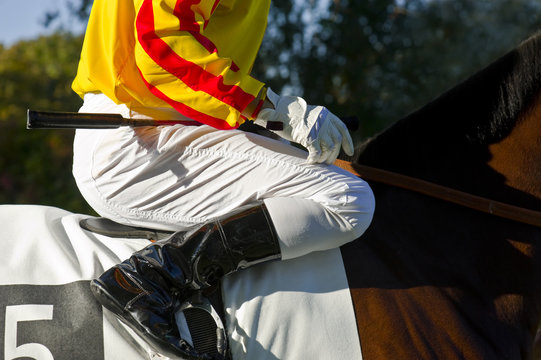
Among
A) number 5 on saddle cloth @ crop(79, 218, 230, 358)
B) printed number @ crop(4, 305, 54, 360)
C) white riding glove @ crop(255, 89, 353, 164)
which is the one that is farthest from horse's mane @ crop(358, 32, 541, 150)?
printed number @ crop(4, 305, 54, 360)

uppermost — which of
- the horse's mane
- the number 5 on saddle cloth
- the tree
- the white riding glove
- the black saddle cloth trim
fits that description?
the tree

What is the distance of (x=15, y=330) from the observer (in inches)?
78.1

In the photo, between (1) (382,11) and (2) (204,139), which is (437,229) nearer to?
(2) (204,139)

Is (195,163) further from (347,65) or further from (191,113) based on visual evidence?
(347,65)

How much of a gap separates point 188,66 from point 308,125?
1.43 ft

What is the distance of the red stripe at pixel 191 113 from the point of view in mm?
1977

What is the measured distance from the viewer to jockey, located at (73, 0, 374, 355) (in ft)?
6.36

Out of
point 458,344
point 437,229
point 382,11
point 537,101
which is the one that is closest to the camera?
point 458,344

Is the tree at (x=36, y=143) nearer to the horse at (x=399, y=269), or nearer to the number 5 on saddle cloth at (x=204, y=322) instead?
the horse at (x=399, y=269)

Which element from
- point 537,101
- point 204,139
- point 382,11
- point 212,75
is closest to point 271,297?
point 204,139

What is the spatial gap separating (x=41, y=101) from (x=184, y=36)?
378 inches

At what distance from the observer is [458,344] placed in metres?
2.06

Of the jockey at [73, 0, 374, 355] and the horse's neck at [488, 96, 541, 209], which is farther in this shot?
the horse's neck at [488, 96, 541, 209]

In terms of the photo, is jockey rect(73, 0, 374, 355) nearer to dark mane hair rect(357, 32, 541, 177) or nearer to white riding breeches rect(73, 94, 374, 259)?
white riding breeches rect(73, 94, 374, 259)
